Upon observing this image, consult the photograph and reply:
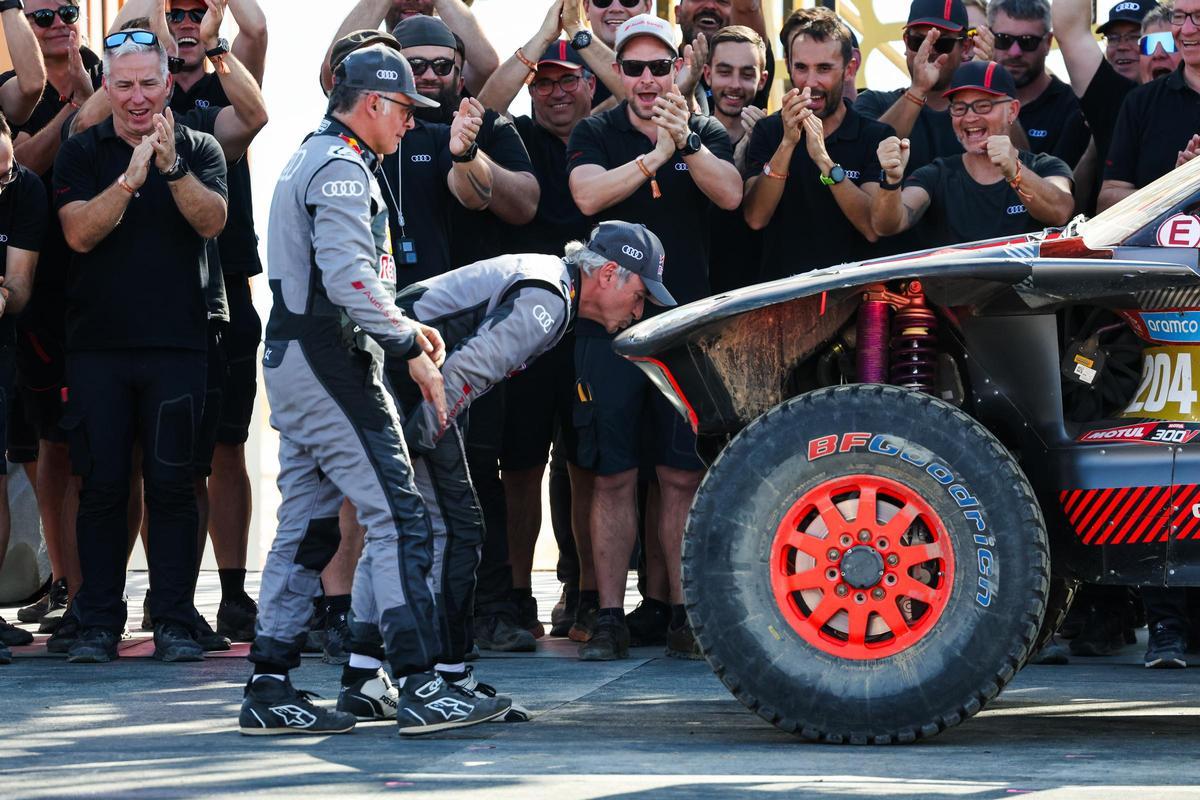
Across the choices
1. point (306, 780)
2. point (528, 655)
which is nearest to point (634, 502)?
Answer: point (528, 655)

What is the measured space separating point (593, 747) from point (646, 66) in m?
3.64

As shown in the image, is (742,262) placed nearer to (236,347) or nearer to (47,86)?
(236,347)

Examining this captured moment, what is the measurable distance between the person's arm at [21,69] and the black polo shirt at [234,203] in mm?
613

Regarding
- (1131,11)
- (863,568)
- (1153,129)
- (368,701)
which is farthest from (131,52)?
(1131,11)

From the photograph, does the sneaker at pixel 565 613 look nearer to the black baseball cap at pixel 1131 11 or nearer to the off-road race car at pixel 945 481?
the off-road race car at pixel 945 481

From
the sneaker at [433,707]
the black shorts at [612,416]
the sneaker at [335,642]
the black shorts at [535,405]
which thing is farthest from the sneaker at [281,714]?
the black shorts at [535,405]

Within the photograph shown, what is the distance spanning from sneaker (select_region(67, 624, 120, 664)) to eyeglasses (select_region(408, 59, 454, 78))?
9.02 feet

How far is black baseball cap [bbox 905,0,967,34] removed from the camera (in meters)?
8.38

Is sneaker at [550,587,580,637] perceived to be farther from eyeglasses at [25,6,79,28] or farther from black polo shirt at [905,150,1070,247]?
eyeglasses at [25,6,79,28]

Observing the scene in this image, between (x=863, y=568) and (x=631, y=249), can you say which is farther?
(x=631, y=249)

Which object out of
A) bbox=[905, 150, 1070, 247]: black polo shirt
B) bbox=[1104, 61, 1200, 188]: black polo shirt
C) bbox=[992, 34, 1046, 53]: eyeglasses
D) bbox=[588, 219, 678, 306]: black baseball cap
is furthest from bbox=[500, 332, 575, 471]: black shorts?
bbox=[1104, 61, 1200, 188]: black polo shirt

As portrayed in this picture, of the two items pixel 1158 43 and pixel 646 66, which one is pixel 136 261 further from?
pixel 1158 43

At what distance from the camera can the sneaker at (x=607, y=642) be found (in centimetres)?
746

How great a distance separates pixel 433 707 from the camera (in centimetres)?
560
